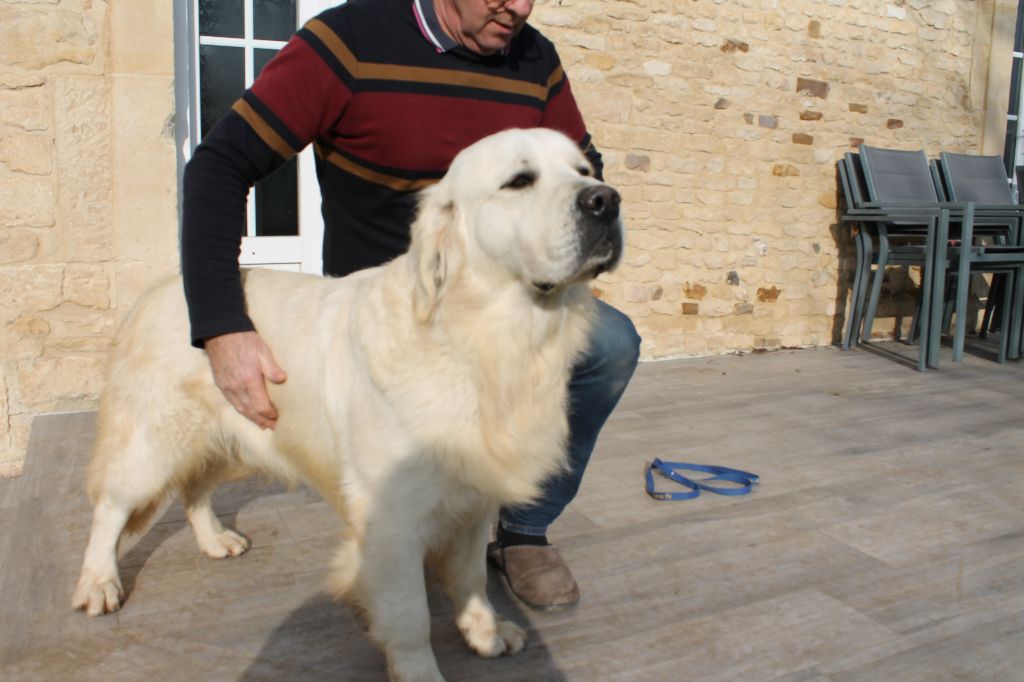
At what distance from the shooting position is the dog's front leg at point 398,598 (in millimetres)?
1808

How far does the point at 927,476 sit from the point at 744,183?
3356 millimetres

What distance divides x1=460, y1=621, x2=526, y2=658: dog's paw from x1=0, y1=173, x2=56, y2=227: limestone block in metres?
3.23

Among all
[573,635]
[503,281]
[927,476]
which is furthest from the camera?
[927,476]

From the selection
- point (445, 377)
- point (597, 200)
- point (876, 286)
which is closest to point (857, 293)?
point (876, 286)

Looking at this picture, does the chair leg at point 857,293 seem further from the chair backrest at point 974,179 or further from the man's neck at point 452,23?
the man's neck at point 452,23

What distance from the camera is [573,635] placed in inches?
86.0

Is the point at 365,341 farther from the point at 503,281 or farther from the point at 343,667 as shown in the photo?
the point at 343,667

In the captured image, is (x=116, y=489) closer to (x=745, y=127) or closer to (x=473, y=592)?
(x=473, y=592)

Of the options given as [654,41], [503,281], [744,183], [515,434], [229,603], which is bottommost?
[229,603]

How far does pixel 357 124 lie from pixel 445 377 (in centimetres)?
93

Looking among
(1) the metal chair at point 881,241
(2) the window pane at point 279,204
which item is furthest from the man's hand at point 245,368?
(1) the metal chair at point 881,241

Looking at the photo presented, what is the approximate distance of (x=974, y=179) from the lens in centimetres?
721

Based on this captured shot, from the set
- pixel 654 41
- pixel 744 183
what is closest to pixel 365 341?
pixel 654 41

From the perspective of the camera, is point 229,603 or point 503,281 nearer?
point 503,281
